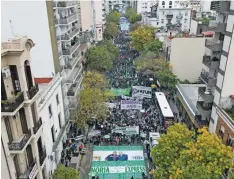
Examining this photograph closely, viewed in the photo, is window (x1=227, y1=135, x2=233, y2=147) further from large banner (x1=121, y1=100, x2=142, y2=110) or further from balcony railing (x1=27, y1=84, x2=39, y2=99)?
balcony railing (x1=27, y1=84, x2=39, y2=99)

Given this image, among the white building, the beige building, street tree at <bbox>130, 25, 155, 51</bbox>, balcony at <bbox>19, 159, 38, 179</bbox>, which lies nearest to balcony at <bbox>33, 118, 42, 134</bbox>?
balcony at <bbox>19, 159, 38, 179</bbox>

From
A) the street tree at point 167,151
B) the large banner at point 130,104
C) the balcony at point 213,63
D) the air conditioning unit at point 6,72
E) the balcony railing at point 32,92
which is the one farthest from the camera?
the large banner at point 130,104

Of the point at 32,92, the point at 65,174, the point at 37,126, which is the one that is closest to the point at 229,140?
the point at 65,174

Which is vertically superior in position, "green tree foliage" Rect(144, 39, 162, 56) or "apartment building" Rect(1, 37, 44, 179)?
"apartment building" Rect(1, 37, 44, 179)

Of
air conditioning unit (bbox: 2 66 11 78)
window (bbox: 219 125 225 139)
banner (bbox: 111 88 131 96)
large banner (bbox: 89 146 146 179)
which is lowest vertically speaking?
large banner (bbox: 89 146 146 179)

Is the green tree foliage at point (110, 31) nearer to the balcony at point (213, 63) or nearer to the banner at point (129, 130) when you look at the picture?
the banner at point (129, 130)

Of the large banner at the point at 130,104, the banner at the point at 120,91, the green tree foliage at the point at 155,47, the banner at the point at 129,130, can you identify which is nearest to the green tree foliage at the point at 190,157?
the banner at the point at 129,130

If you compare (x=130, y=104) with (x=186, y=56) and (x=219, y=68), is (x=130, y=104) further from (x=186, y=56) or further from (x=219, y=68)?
(x=186, y=56)
